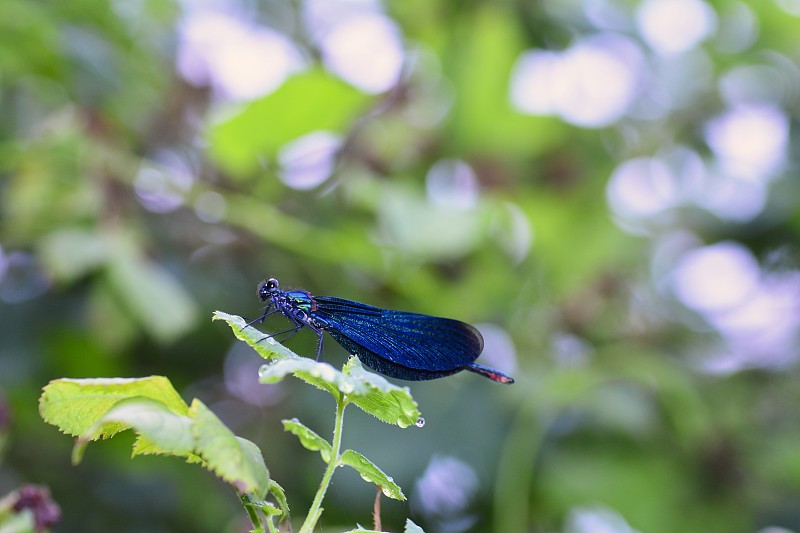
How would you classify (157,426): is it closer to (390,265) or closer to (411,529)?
(411,529)

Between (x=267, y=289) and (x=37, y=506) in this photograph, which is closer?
(x=37, y=506)

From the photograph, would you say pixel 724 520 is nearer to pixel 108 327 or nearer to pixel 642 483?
pixel 642 483

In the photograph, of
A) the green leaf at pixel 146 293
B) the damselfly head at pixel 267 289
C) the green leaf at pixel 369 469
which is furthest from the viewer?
the green leaf at pixel 146 293

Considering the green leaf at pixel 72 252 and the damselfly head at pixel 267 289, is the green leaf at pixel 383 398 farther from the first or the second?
the green leaf at pixel 72 252

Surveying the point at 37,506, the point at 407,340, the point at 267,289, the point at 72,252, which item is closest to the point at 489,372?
the point at 407,340

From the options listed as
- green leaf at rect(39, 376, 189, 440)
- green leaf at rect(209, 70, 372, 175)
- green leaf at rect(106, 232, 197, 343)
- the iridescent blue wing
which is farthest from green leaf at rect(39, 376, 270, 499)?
green leaf at rect(209, 70, 372, 175)

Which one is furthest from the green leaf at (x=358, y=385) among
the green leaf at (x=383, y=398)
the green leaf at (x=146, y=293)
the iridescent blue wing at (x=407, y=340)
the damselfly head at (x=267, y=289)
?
the green leaf at (x=146, y=293)
